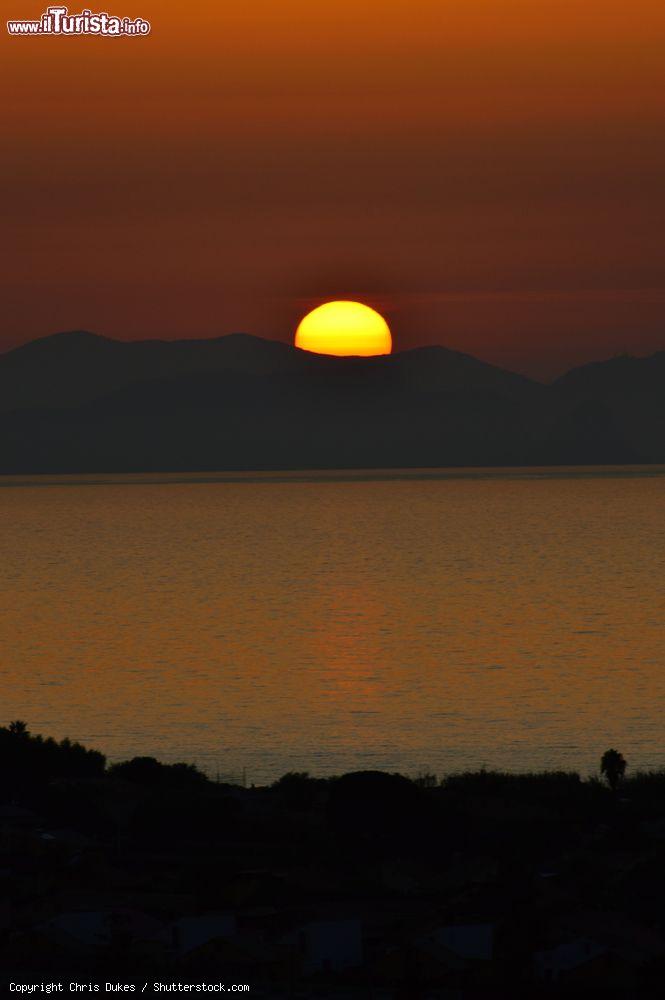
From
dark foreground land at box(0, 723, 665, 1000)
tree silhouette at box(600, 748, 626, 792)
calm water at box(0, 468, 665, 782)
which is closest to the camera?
dark foreground land at box(0, 723, 665, 1000)

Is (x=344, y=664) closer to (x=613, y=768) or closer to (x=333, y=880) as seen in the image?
(x=613, y=768)

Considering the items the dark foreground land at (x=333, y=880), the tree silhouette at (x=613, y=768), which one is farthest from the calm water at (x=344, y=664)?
the dark foreground land at (x=333, y=880)

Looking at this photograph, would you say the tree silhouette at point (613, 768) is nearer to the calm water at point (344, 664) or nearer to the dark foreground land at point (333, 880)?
the dark foreground land at point (333, 880)

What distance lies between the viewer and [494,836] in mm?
46594

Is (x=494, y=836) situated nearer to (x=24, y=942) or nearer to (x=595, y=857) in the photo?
(x=595, y=857)

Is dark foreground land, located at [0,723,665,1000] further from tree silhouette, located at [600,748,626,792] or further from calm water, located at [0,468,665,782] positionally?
calm water, located at [0,468,665,782]

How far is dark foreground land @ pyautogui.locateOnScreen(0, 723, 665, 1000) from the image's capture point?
34.2m

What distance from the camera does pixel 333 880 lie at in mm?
43312

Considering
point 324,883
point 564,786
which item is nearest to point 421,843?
point 324,883

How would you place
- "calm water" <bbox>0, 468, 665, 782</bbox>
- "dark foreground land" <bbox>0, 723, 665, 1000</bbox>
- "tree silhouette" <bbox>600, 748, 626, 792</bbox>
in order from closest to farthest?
"dark foreground land" <bbox>0, 723, 665, 1000</bbox> < "tree silhouette" <bbox>600, 748, 626, 792</bbox> < "calm water" <bbox>0, 468, 665, 782</bbox>

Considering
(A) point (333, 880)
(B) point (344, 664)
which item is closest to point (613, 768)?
(A) point (333, 880)

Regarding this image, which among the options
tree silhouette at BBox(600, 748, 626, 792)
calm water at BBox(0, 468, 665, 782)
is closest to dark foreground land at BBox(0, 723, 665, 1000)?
tree silhouette at BBox(600, 748, 626, 792)

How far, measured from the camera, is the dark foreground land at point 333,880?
34188 mm

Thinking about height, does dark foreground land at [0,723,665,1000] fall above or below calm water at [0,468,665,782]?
below
